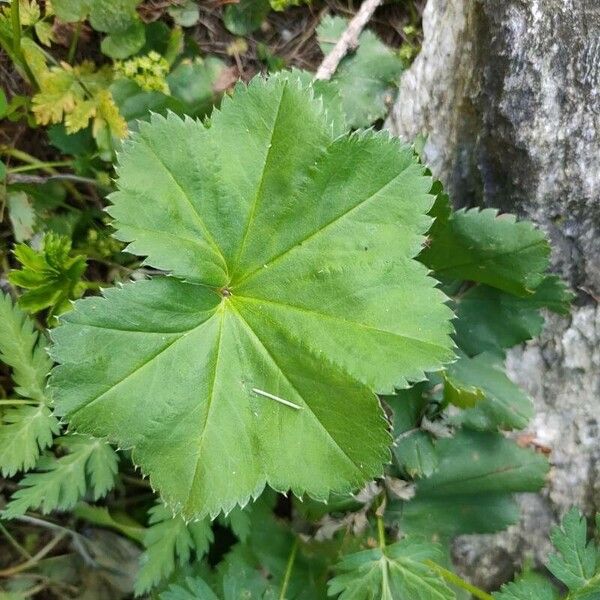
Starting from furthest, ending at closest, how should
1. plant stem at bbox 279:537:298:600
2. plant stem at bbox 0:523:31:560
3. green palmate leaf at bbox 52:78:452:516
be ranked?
plant stem at bbox 0:523:31:560, plant stem at bbox 279:537:298:600, green palmate leaf at bbox 52:78:452:516

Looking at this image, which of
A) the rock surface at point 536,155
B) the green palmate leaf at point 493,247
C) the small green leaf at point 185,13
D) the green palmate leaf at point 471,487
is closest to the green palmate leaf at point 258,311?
the green palmate leaf at point 493,247

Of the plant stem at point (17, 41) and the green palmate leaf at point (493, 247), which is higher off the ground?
the green palmate leaf at point (493, 247)

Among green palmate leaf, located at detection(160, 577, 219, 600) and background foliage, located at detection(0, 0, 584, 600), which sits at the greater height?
background foliage, located at detection(0, 0, 584, 600)

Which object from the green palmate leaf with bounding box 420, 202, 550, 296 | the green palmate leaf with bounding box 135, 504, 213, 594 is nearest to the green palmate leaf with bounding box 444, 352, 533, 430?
the green palmate leaf with bounding box 420, 202, 550, 296

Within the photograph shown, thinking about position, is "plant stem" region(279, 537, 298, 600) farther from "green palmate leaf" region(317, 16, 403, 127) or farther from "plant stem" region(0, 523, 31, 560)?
"green palmate leaf" region(317, 16, 403, 127)

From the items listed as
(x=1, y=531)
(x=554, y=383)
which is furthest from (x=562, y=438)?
(x=1, y=531)

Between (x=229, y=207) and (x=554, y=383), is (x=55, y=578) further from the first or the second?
(x=554, y=383)

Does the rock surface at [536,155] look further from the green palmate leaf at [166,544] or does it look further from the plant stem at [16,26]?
the plant stem at [16,26]

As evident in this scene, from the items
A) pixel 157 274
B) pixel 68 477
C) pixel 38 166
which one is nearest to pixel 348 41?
pixel 157 274
